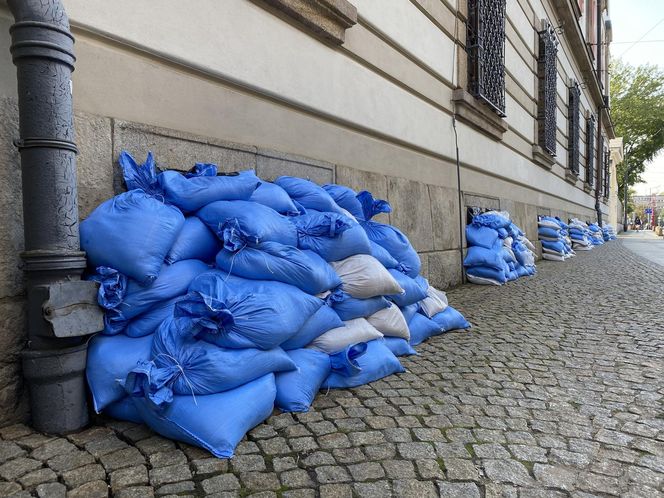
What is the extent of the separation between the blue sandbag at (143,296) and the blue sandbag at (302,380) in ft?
1.95

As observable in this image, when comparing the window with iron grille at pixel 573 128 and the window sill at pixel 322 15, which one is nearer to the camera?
the window sill at pixel 322 15

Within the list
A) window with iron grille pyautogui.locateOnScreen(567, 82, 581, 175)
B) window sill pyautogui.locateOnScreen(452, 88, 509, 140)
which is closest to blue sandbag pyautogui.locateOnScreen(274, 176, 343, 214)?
window sill pyautogui.locateOnScreen(452, 88, 509, 140)

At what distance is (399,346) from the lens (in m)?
2.90

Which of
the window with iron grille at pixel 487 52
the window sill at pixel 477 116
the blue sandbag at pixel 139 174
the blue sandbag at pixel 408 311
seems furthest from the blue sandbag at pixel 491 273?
the blue sandbag at pixel 139 174

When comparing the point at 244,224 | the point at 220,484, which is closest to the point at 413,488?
the point at 220,484

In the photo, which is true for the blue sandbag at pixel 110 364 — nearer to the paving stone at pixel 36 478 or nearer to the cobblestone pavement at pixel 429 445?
the cobblestone pavement at pixel 429 445

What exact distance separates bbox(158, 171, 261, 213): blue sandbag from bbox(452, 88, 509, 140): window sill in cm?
455

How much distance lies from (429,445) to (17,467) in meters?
1.44

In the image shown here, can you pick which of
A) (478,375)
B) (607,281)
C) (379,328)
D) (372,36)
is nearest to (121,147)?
(379,328)

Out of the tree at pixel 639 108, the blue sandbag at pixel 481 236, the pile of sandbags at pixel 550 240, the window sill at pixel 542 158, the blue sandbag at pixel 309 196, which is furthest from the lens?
the tree at pixel 639 108

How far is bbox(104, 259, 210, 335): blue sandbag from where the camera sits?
1.95m

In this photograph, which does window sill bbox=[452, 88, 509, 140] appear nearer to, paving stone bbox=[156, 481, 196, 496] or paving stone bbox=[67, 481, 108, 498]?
paving stone bbox=[156, 481, 196, 496]

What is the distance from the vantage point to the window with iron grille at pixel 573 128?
1455cm

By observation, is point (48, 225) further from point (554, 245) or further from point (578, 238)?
point (578, 238)
